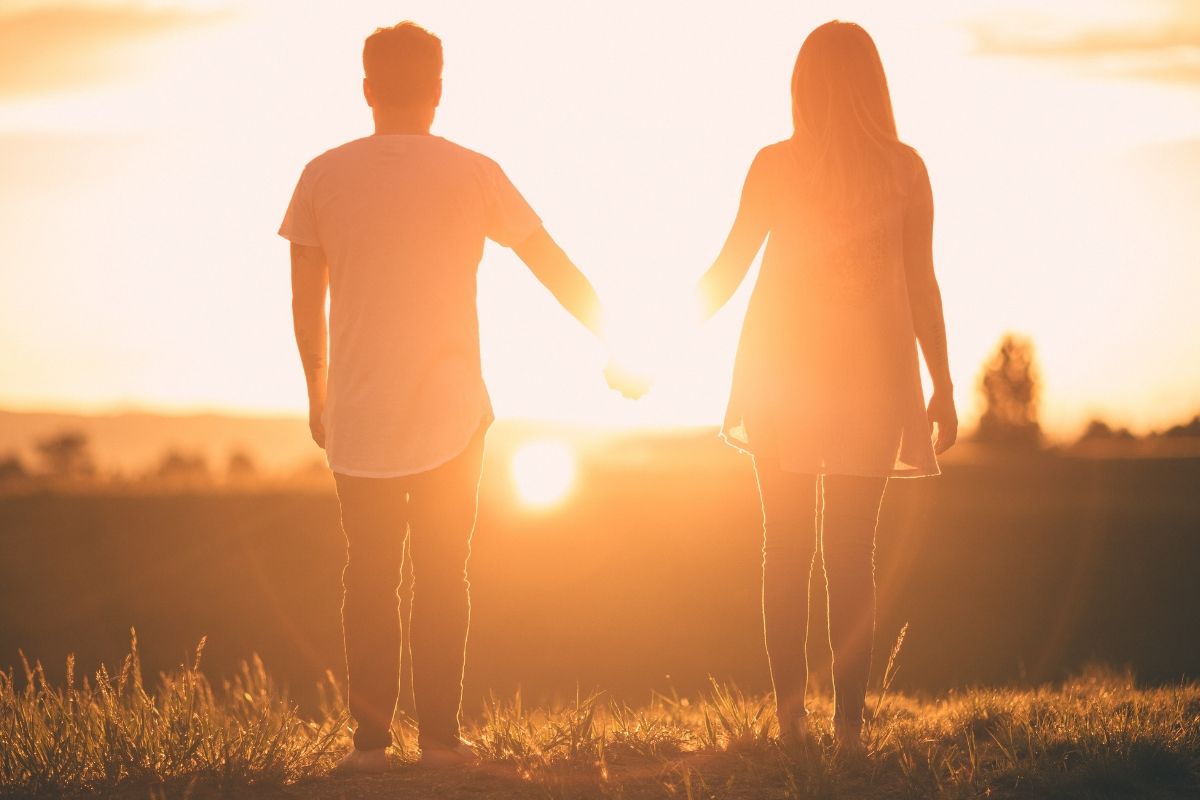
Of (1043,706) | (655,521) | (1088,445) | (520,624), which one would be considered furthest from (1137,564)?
(1043,706)

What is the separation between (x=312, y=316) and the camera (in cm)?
373

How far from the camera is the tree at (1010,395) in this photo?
46469mm

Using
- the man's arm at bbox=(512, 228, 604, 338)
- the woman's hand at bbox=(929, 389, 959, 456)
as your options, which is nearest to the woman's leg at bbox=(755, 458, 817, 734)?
the woman's hand at bbox=(929, 389, 959, 456)

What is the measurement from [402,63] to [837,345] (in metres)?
1.47

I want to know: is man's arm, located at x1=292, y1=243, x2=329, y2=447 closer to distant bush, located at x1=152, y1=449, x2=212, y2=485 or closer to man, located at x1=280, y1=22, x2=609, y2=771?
man, located at x1=280, y1=22, x2=609, y2=771

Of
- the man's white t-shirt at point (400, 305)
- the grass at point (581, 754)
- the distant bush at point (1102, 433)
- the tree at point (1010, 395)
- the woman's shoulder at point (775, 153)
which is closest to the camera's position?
the grass at point (581, 754)

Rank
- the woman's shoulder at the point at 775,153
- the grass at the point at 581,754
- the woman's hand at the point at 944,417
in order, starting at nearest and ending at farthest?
the grass at the point at 581,754 → the woman's shoulder at the point at 775,153 → the woman's hand at the point at 944,417

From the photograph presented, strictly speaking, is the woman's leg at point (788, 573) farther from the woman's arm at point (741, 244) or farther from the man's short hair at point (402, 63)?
the man's short hair at point (402, 63)

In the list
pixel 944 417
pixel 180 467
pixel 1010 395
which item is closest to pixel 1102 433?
pixel 1010 395

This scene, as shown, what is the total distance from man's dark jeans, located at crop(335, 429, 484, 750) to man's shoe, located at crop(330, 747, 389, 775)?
0.02 meters

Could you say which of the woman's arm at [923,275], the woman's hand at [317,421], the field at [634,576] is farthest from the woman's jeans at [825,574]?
the field at [634,576]

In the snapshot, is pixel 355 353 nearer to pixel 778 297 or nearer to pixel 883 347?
pixel 778 297

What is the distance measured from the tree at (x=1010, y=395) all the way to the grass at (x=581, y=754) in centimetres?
4417

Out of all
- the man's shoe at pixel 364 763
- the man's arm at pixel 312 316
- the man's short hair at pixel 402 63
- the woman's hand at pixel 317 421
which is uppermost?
the man's short hair at pixel 402 63
